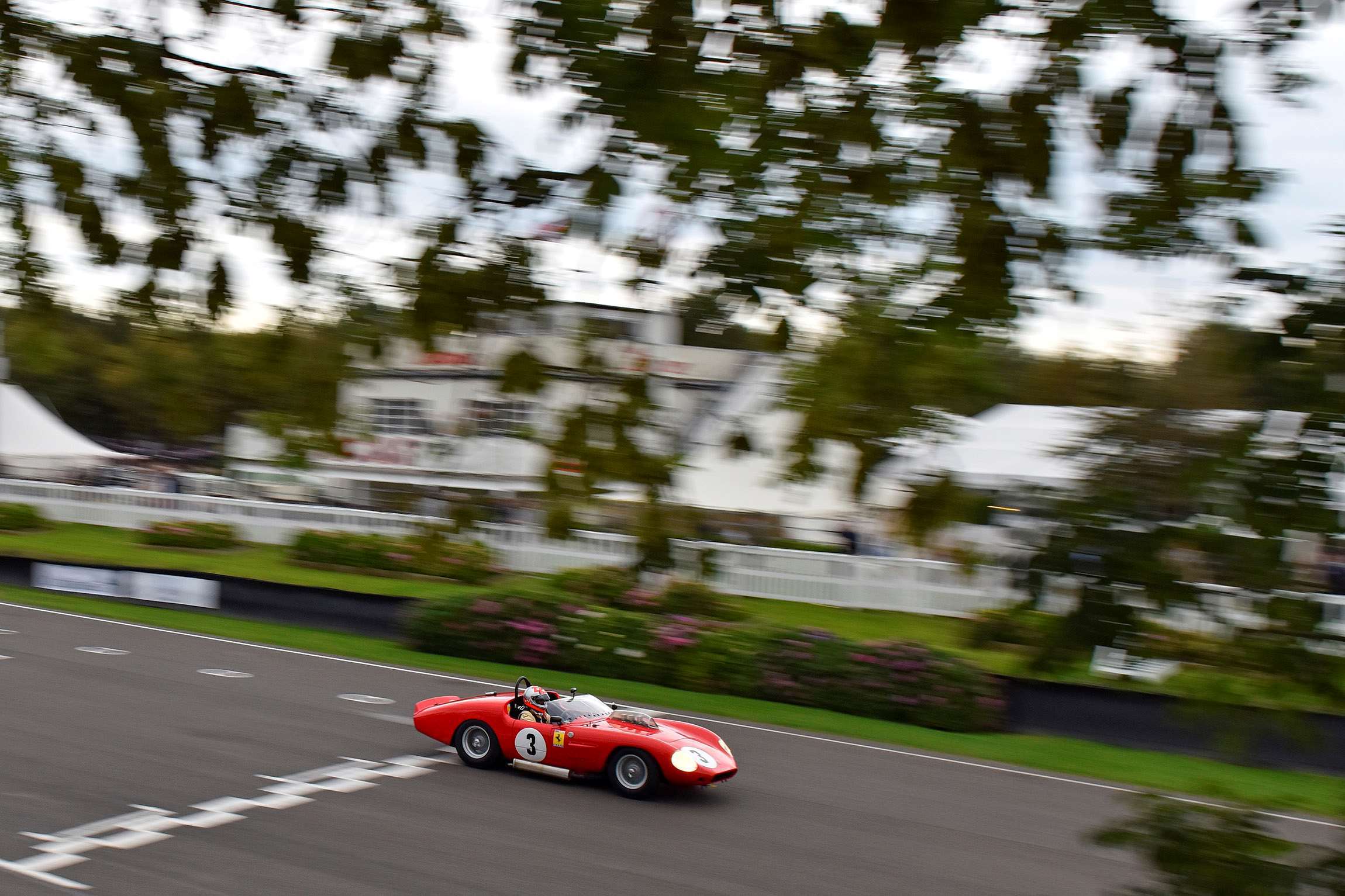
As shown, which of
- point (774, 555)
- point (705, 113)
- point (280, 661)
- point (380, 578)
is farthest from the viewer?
point (380, 578)

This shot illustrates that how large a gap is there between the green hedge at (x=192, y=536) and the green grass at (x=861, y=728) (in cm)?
756

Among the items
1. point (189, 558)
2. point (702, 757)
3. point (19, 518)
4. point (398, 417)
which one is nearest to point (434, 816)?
point (702, 757)

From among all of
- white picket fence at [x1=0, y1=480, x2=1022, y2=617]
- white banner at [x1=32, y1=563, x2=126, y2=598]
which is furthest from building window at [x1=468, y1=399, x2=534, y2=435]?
white banner at [x1=32, y1=563, x2=126, y2=598]

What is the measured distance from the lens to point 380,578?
79.4 ft

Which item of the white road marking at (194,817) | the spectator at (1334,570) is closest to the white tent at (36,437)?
the white road marking at (194,817)

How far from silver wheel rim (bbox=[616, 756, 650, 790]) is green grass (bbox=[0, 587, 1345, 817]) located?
3927 millimetres

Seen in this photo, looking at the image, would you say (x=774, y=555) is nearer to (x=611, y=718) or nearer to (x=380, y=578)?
(x=380, y=578)

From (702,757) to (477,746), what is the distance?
2.41 meters

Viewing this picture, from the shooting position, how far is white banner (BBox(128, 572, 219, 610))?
20609 millimetres

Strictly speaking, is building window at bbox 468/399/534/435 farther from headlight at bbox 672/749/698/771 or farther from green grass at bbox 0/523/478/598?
green grass at bbox 0/523/478/598

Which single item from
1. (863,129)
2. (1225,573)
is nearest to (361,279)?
(863,129)

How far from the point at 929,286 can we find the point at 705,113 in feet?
2.46

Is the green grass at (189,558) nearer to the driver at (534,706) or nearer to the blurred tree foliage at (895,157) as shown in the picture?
the driver at (534,706)

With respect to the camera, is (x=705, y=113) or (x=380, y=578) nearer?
(x=705, y=113)
